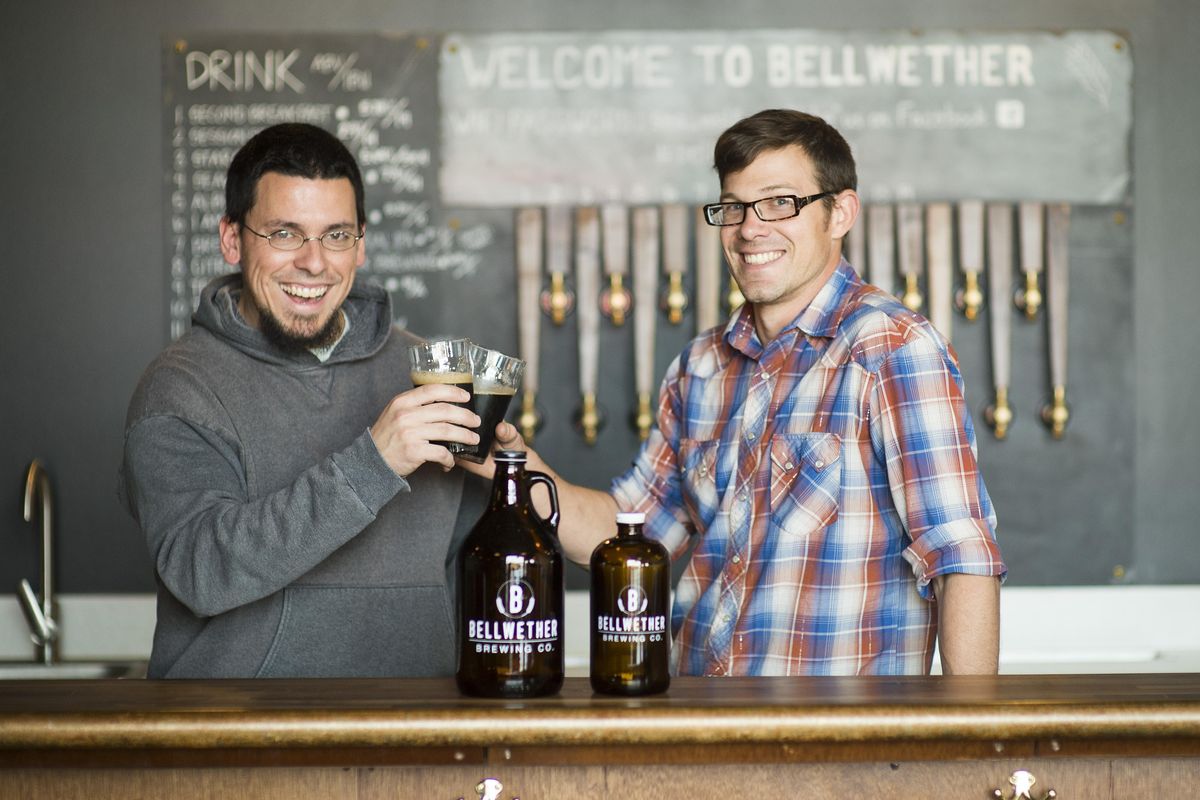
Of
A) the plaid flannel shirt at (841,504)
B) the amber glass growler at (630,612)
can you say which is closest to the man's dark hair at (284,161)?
the plaid flannel shirt at (841,504)

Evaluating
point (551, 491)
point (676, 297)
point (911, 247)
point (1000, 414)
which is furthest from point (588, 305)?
→ point (551, 491)

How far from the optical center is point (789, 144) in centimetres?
200

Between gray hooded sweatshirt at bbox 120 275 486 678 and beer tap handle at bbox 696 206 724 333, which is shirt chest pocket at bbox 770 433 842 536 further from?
beer tap handle at bbox 696 206 724 333

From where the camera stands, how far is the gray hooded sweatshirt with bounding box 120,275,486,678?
170 cm

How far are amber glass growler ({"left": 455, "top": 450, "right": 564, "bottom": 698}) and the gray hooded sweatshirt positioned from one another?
0.89ft

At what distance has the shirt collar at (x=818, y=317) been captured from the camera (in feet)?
6.46

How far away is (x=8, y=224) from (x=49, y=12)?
0.55 m

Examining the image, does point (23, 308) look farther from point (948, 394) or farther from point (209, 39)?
point (948, 394)

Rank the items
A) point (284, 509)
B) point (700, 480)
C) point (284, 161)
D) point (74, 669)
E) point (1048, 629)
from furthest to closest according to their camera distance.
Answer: point (1048, 629) → point (74, 669) → point (700, 480) → point (284, 161) → point (284, 509)

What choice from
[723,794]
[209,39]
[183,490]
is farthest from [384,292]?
[209,39]

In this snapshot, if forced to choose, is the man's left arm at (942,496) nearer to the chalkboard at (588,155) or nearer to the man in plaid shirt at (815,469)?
the man in plaid shirt at (815,469)

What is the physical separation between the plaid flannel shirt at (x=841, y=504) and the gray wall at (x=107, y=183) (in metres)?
1.56

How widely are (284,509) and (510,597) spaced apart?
1.44ft

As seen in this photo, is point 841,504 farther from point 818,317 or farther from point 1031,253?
point 1031,253
